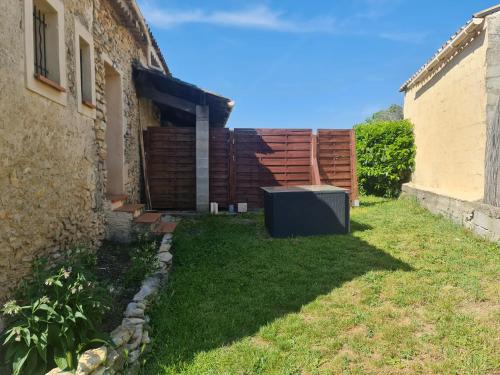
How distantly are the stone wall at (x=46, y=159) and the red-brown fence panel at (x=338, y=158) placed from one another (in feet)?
21.3

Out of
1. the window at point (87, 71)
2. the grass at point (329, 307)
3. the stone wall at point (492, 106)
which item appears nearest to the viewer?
the grass at point (329, 307)

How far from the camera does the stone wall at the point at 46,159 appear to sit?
3.06m

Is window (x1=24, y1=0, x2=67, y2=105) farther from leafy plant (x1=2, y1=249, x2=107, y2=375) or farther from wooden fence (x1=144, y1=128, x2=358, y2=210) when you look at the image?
wooden fence (x1=144, y1=128, x2=358, y2=210)

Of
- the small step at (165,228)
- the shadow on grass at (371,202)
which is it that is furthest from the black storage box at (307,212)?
the shadow on grass at (371,202)

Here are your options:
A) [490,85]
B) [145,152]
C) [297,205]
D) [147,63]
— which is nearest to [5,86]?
[297,205]

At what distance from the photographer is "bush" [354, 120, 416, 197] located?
38.0ft

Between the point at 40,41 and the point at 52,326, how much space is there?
345 cm

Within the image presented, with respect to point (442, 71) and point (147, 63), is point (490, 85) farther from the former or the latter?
point (147, 63)

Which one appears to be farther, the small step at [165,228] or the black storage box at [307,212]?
the black storage box at [307,212]

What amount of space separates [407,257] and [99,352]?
4.63 m

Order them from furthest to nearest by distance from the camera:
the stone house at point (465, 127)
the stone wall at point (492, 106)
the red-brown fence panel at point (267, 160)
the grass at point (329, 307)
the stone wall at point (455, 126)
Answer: the red-brown fence panel at point (267, 160) → the stone wall at point (455, 126) → the stone house at point (465, 127) → the stone wall at point (492, 106) → the grass at point (329, 307)

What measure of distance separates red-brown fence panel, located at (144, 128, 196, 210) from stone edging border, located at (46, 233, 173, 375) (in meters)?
5.47

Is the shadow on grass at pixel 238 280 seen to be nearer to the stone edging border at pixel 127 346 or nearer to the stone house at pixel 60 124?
the stone edging border at pixel 127 346

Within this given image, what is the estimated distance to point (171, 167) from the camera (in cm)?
938
